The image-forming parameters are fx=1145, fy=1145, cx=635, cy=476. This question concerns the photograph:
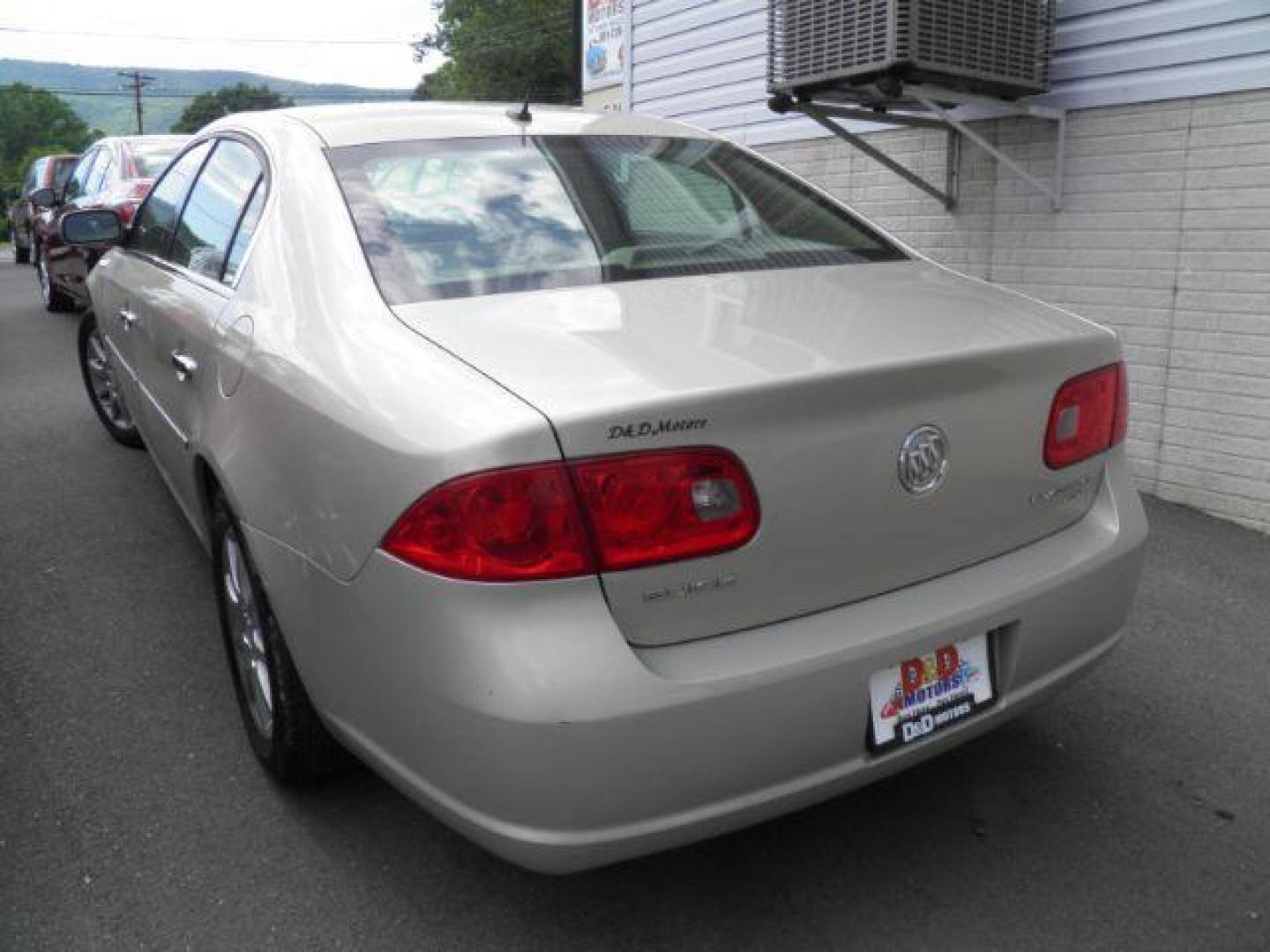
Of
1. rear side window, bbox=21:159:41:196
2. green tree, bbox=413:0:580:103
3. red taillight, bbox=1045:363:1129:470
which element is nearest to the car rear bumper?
Result: red taillight, bbox=1045:363:1129:470

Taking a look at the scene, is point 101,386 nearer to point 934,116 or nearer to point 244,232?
point 244,232

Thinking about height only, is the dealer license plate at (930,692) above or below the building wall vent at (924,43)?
below

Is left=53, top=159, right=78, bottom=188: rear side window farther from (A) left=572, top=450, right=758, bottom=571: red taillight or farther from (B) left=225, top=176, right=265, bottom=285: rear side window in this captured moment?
(A) left=572, top=450, right=758, bottom=571: red taillight

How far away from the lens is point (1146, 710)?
313 cm

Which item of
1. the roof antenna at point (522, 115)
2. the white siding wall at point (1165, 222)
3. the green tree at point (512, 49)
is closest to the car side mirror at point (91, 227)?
the roof antenna at point (522, 115)

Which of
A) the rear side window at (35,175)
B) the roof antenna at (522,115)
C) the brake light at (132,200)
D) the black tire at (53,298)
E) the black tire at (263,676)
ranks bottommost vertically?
the black tire at (263,676)

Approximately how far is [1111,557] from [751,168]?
1470 millimetres

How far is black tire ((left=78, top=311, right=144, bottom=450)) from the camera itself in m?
5.61

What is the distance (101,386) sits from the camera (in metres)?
5.95

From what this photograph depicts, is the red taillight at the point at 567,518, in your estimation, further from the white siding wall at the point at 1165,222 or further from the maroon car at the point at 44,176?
the maroon car at the point at 44,176

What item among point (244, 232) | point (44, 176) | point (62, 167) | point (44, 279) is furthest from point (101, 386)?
point (62, 167)

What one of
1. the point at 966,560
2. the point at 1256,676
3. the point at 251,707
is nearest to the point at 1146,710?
the point at 1256,676

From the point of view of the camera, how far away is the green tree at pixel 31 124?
94562 millimetres

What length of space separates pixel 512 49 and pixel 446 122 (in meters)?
52.5
